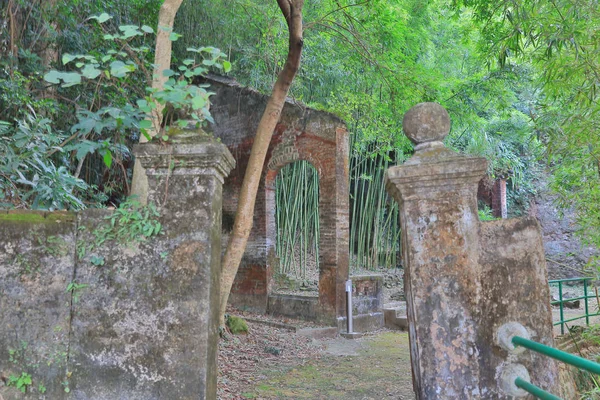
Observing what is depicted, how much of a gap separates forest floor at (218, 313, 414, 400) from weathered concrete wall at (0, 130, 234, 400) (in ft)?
6.89

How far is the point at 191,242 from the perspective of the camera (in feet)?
7.21

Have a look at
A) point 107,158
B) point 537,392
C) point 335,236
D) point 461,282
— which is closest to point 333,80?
point 335,236

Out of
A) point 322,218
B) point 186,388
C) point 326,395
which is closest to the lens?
point 186,388

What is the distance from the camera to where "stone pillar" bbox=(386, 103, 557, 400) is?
2.13 metres

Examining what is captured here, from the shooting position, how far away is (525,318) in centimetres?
216

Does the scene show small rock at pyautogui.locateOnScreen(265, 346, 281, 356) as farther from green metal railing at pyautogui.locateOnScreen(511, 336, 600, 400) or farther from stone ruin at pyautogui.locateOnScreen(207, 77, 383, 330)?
green metal railing at pyautogui.locateOnScreen(511, 336, 600, 400)

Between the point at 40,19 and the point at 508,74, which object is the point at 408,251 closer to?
the point at 40,19

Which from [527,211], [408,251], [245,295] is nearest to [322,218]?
[245,295]

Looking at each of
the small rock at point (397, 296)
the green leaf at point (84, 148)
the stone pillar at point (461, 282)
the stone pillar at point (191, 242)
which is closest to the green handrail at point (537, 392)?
the stone pillar at point (461, 282)

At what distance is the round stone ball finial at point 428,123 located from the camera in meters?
2.35

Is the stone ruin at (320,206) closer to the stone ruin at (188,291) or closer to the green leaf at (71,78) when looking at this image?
the stone ruin at (188,291)

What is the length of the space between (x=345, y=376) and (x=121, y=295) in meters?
3.62

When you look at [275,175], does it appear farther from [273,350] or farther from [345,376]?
[345,376]

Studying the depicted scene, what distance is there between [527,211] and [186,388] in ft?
51.3
